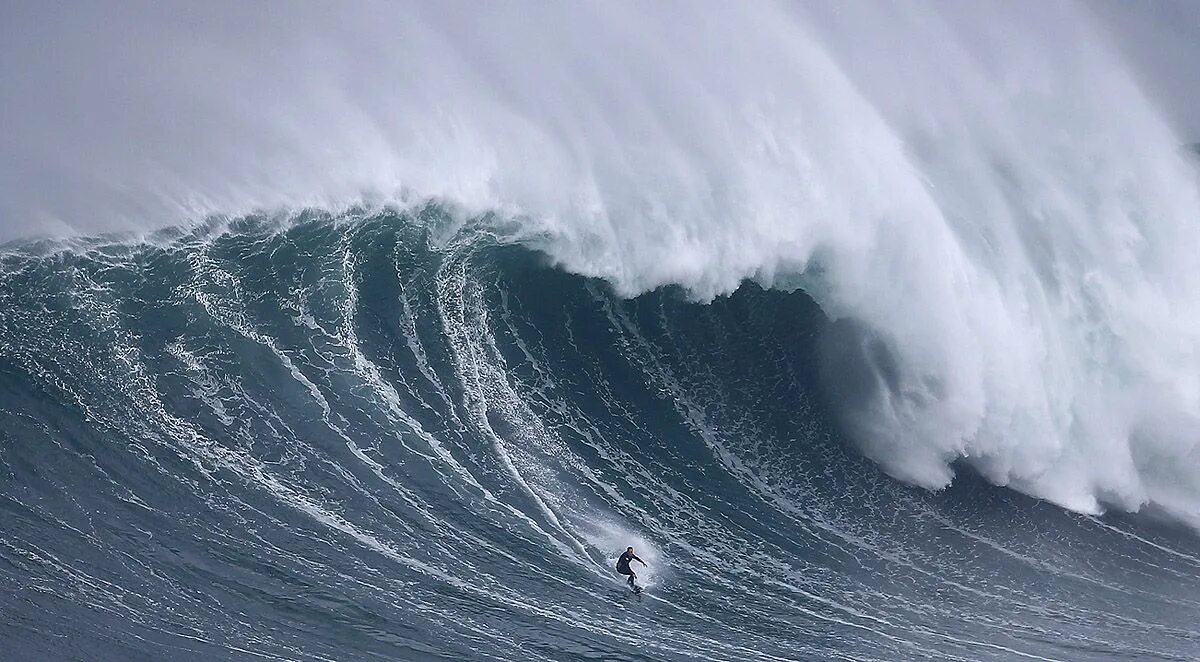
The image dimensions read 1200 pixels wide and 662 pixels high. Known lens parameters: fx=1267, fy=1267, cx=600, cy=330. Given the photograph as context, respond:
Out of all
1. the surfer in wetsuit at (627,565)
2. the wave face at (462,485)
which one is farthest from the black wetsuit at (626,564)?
the wave face at (462,485)

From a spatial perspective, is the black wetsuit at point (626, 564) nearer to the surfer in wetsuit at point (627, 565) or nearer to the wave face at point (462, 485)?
the surfer in wetsuit at point (627, 565)

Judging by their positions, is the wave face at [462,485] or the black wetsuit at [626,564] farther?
the black wetsuit at [626,564]

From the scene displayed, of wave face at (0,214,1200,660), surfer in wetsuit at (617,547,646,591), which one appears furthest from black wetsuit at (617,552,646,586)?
wave face at (0,214,1200,660)

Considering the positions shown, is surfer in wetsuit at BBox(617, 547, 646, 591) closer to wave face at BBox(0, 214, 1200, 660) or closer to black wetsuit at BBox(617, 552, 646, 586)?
black wetsuit at BBox(617, 552, 646, 586)

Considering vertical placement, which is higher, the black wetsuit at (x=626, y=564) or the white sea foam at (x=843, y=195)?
the white sea foam at (x=843, y=195)

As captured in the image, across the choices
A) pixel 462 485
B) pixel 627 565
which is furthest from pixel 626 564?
pixel 462 485
